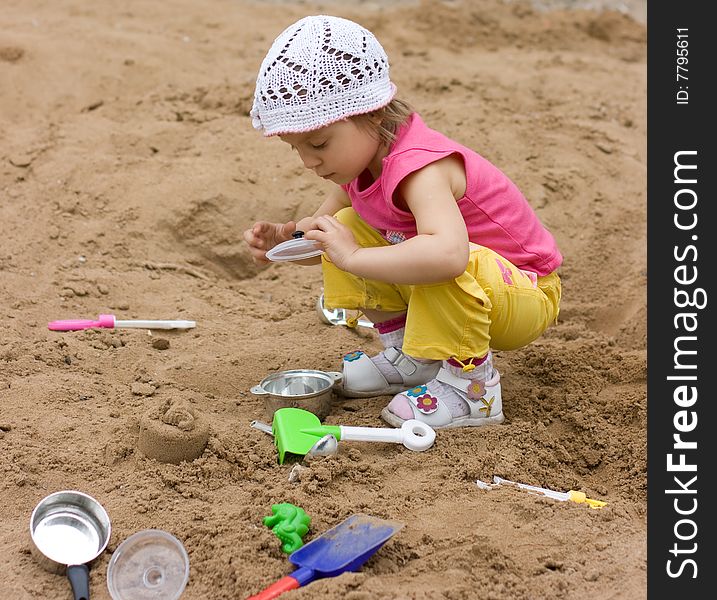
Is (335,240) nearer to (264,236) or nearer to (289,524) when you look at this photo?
(264,236)

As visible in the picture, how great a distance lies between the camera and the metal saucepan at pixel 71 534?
183 cm

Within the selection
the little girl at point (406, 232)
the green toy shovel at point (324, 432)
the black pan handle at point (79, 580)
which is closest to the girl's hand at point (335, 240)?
the little girl at point (406, 232)

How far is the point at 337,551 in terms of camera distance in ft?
6.12

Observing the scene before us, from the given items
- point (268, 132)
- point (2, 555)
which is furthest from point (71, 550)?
point (268, 132)

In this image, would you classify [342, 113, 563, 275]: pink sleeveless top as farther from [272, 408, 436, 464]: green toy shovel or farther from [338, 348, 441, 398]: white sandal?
[272, 408, 436, 464]: green toy shovel

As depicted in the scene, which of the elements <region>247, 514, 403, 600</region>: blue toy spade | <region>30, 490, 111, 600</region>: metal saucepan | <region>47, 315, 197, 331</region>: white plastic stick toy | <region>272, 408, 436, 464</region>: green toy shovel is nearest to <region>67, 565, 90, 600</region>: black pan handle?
<region>30, 490, 111, 600</region>: metal saucepan

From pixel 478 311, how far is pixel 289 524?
771 mm

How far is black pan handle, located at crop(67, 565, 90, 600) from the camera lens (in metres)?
1.77

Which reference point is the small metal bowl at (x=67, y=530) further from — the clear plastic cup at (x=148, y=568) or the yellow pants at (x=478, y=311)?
the yellow pants at (x=478, y=311)

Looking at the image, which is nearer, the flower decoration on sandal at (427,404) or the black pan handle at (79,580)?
the black pan handle at (79,580)

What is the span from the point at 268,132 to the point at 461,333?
713 millimetres

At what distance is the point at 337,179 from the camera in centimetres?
242

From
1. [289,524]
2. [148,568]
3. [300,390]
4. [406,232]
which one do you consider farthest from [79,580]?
[406,232]

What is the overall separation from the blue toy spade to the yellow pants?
1.95 feet
